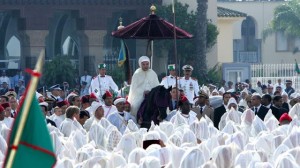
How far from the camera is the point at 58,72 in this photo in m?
36.4

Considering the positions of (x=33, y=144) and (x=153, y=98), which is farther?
(x=153, y=98)

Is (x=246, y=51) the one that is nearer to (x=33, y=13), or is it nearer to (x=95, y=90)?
(x=33, y=13)

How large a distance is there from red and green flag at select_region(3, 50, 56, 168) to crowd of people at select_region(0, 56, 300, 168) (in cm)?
385

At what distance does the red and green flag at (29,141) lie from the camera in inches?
222

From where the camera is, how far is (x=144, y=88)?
18.4 meters

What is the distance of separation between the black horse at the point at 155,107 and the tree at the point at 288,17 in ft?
131

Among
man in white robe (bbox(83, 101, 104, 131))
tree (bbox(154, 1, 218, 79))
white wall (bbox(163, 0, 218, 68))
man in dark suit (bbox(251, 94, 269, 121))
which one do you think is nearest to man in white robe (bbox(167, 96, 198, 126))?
man in white robe (bbox(83, 101, 104, 131))

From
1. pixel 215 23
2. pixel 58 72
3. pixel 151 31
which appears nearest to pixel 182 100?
Answer: pixel 151 31

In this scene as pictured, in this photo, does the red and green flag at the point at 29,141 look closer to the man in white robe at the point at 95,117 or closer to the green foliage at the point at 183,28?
the man in white robe at the point at 95,117

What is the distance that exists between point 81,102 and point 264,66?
24.5 metres

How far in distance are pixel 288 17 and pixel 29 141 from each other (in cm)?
5253

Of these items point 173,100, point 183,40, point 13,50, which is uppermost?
point 183,40

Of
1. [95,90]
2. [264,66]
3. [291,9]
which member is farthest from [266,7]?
[95,90]

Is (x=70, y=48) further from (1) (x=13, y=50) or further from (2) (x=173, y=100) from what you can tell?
(2) (x=173, y=100)
